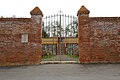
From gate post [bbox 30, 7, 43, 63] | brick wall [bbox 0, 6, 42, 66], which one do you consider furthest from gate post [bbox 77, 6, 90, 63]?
brick wall [bbox 0, 6, 42, 66]

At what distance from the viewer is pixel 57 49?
34.1 metres

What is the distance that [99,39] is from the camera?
1594 centimetres

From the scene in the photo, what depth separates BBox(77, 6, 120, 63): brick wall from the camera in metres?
15.8

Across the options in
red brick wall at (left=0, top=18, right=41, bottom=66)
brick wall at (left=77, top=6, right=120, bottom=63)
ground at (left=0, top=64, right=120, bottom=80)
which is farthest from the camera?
brick wall at (left=77, top=6, right=120, bottom=63)

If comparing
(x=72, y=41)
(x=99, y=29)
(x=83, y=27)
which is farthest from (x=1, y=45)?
(x=72, y=41)

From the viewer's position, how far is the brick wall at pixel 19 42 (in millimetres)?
15703

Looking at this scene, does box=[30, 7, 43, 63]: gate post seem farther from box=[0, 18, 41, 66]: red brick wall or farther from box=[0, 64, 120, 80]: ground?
box=[0, 64, 120, 80]: ground

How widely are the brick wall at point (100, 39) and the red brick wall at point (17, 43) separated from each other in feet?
9.54

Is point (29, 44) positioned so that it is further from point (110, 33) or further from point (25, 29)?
point (110, 33)

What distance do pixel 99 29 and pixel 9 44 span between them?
577 cm

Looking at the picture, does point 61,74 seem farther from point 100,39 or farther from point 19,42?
point 100,39

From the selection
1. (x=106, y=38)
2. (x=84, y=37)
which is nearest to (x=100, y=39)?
(x=106, y=38)

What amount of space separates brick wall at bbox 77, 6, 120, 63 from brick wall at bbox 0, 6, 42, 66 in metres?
2.85

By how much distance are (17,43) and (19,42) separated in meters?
0.14
